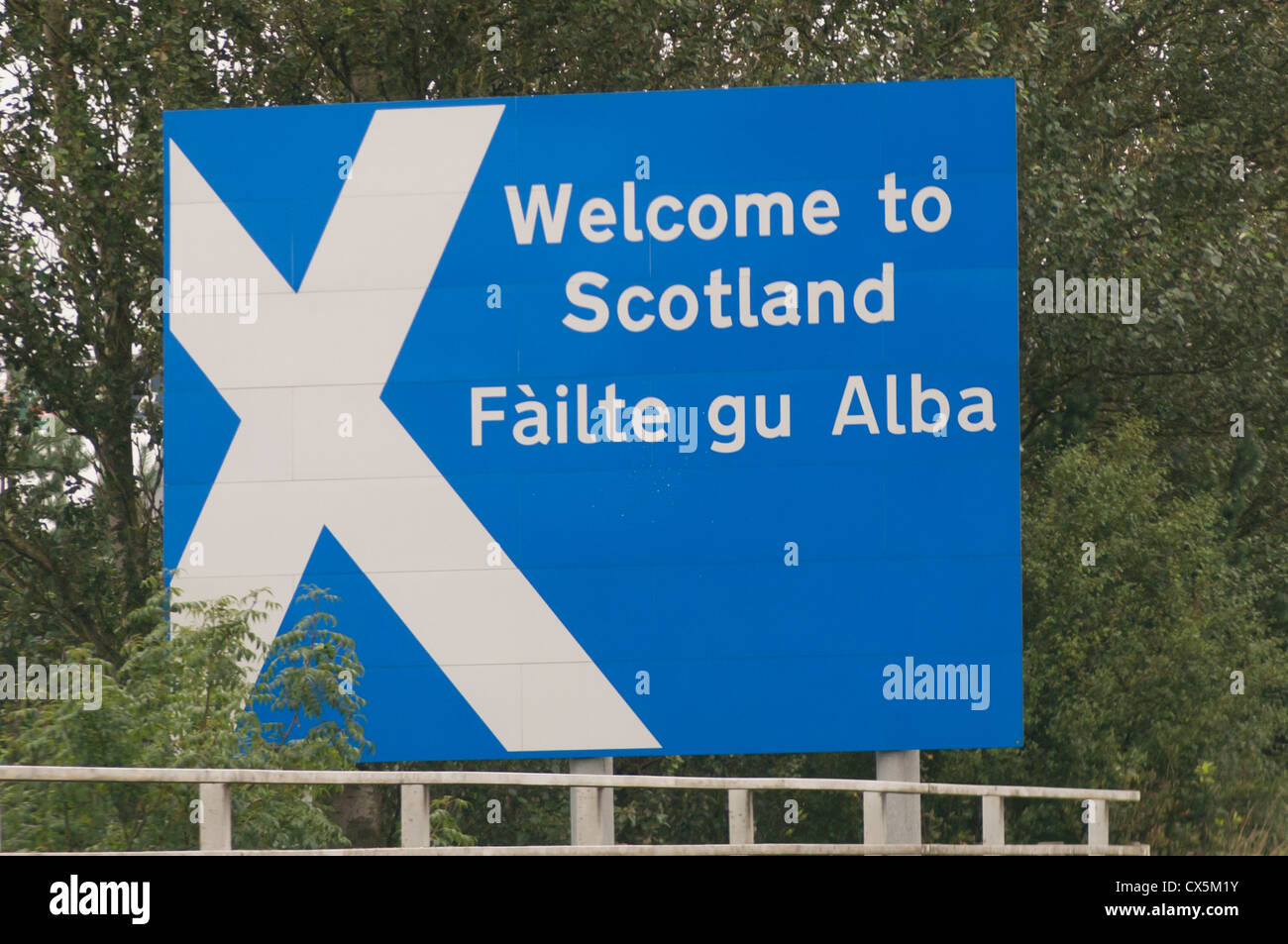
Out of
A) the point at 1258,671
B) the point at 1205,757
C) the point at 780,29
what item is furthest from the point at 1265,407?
the point at 780,29

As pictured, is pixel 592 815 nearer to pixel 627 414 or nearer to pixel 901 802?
pixel 901 802

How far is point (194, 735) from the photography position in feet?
40.0

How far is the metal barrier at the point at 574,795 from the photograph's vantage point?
27.5 feet

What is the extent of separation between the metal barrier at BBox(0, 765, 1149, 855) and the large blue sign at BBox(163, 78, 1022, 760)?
207 centimetres

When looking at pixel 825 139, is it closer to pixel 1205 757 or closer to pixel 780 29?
pixel 780 29

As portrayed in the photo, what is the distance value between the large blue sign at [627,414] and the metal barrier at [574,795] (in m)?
2.07

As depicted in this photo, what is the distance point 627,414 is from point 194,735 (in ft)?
14.3

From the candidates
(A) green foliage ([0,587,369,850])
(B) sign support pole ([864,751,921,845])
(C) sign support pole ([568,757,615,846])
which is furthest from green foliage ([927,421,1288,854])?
(A) green foliage ([0,587,369,850])

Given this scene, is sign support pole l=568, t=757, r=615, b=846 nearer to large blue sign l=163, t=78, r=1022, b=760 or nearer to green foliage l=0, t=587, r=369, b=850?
large blue sign l=163, t=78, r=1022, b=760

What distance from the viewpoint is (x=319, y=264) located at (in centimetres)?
1425

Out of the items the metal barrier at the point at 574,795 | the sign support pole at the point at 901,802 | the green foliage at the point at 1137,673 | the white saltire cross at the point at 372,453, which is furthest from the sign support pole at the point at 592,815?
the green foliage at the point at 1137,673

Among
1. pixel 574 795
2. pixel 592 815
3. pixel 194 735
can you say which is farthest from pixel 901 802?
pixel 194 735

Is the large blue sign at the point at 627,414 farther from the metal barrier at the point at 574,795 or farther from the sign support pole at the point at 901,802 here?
the metal barrier at the point at 574,795

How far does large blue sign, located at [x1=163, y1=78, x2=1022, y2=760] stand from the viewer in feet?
45.1
